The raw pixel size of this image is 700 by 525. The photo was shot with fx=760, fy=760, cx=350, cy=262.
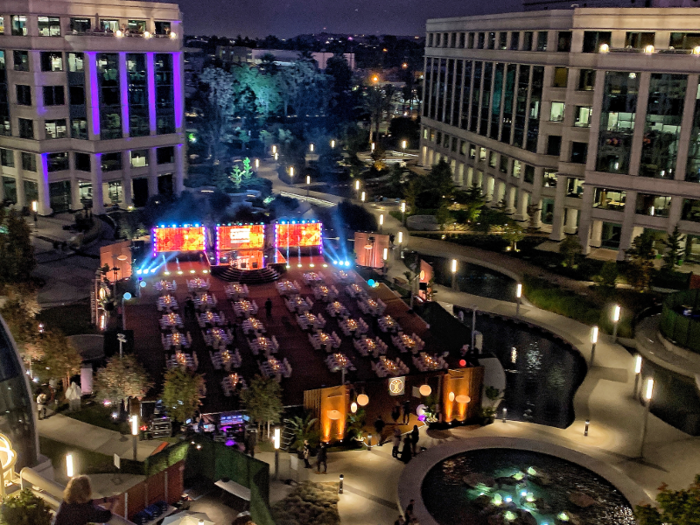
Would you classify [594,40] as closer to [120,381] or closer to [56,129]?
[56,129]

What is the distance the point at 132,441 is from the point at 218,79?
250ft

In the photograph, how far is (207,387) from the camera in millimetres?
34844

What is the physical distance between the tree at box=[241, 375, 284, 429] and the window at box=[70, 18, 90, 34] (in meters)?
47.4

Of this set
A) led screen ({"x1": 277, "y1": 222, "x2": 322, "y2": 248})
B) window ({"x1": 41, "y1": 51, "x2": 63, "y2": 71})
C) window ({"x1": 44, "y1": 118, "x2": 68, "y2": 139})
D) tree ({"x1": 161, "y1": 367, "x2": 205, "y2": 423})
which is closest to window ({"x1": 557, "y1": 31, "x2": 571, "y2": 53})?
led screen ({"x1": 277, "y1": 222, "x2": 322, "y2": 248})

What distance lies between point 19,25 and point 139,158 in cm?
1497

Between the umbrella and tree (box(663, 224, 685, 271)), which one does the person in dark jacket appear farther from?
tree (box(663, 224, 685, 271))

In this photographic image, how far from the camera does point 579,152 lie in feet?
203

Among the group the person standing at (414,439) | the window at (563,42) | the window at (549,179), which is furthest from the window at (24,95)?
the person standing at (414,439)

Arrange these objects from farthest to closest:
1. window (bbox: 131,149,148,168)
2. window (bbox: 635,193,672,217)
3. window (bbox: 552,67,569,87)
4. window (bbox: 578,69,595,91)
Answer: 1. window (bbox: 131,149,148,168)
2. window (bbox: 552,67,569,87)
3. window (bbox: 578,69,595,91)
4. window (bbox: 635,193,672,217)

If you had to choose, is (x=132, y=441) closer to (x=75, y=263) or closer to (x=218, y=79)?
(x=75, y=263)

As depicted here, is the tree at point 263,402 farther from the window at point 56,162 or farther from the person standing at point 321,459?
the window at point 56,162

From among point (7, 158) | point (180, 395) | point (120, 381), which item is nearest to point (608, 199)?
point (180, 395)

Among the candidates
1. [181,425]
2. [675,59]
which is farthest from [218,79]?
[181,425]

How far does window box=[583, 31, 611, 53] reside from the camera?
194ft
